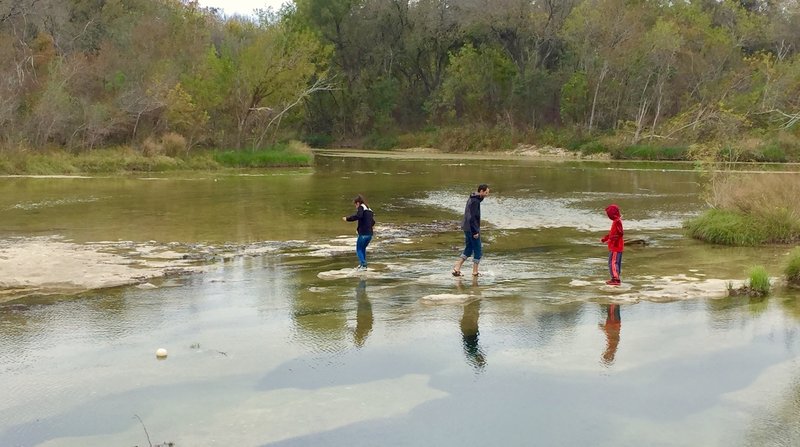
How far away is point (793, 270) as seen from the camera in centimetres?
1578

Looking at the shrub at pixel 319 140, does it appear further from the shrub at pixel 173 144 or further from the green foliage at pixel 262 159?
the shrub at pixel 173 144

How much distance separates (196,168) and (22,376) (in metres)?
41.9

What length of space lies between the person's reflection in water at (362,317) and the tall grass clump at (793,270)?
28.2 feet

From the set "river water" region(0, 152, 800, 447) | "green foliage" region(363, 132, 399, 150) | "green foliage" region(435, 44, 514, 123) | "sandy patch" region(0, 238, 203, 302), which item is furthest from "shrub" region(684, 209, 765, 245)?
"green foliage" region(363, 132, 399, 150)

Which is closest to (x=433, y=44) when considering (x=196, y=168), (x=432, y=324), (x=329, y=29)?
(x=329, y=29)

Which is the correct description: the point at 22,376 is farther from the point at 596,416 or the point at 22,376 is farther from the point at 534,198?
the point at 534,198

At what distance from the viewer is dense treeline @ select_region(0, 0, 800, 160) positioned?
49625mm

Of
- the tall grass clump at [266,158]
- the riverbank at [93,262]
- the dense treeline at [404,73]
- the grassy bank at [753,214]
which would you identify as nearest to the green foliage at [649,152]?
the dense treeline at [404,73]

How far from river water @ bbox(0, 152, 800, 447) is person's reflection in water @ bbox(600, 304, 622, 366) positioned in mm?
55

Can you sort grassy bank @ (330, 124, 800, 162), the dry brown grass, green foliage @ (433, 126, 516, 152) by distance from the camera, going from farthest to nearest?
1. green foliage @ (433, 126, 516, 152)
2. grassy bank @ (330, 124, 800, 162)
3. the dry brown grass

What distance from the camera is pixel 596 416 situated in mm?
8750

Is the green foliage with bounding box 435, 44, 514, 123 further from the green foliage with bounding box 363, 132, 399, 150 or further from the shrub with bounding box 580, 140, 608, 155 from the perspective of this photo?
the shrub with bounding box 580, 140, 608, 155

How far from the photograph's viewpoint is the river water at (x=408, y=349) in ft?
27.9

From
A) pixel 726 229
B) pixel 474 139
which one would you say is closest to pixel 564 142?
pixel 474 139
